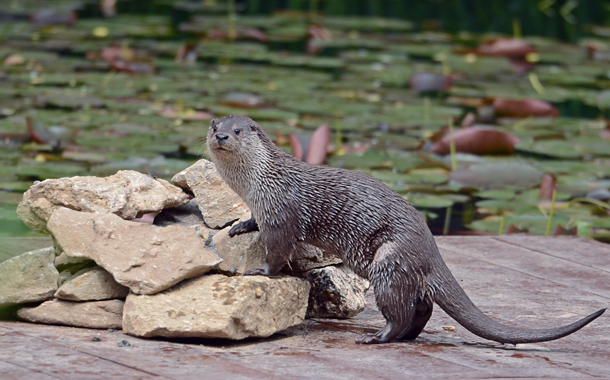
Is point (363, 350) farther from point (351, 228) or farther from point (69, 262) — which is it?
point (69, 262)

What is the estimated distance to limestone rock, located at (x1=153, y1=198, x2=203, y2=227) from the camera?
4.70 metres

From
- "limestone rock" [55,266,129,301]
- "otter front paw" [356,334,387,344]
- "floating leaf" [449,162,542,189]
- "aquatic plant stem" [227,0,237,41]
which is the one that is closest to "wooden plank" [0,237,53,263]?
"limestone rock" [55,266,129,301]

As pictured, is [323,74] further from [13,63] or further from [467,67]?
[13,63]

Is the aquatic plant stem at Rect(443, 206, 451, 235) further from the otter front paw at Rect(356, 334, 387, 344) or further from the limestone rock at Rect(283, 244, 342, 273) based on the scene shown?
the otter front paw at Rect(356, 334, 387, 344)

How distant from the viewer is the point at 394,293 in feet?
13.3

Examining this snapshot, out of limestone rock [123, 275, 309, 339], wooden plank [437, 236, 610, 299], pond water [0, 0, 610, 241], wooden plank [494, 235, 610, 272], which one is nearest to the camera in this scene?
limestone rock [123, 275, 309, 339]

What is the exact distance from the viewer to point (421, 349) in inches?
152

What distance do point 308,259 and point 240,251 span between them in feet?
1.25

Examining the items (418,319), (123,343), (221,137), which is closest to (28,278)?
(123,343)

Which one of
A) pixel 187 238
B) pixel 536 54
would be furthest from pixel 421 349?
pixel 536 54

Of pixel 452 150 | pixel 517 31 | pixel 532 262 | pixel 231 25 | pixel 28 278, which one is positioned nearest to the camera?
pixel 28 278

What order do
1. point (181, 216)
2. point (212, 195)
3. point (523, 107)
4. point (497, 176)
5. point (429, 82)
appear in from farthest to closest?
point (429, 82) → point (523, 107) → point (497, 176) → point (181, 216) → point (212, 195)

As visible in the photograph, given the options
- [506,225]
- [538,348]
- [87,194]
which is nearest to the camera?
[538,348]

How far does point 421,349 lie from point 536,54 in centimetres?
1104
